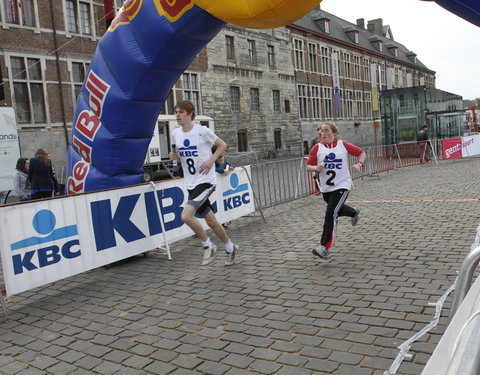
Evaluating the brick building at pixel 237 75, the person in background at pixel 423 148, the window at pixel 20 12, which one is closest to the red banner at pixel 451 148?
the person in background at pixel 423 148

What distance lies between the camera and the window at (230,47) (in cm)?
3425

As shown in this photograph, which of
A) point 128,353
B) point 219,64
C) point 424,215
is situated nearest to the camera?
point 128,353

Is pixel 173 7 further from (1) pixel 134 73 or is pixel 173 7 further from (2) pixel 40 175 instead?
(2) pixel 40 175

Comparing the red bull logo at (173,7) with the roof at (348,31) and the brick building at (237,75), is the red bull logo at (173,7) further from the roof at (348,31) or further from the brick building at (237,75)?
the roof at (348,31)

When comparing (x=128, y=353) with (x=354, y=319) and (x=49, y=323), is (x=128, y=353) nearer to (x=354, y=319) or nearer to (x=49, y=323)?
(x=49, y=323)

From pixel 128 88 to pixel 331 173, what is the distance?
9.37ft

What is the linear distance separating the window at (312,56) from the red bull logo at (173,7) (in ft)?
137

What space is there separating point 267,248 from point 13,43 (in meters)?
19.8

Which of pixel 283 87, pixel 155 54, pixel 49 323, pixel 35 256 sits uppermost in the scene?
pixel 283 87

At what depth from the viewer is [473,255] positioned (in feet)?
6.83

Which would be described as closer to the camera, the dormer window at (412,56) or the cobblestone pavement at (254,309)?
the cobblestone pavement at (254,309)

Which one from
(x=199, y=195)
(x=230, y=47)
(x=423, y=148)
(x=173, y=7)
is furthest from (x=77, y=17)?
(x=199, y=195)

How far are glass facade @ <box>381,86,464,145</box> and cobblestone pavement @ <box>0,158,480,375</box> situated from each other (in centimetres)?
1871

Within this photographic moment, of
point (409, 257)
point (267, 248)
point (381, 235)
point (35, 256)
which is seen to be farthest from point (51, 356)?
point (381, 235)
